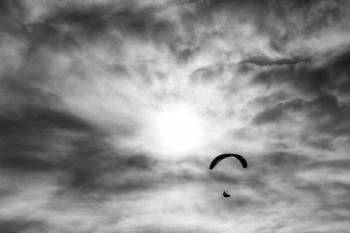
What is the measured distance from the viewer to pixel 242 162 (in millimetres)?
61188

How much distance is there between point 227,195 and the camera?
60969 mm

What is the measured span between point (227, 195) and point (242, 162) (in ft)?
16.2

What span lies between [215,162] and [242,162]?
3.69 metres

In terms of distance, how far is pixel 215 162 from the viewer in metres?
61.2

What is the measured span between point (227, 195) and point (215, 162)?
4754 millimetres
